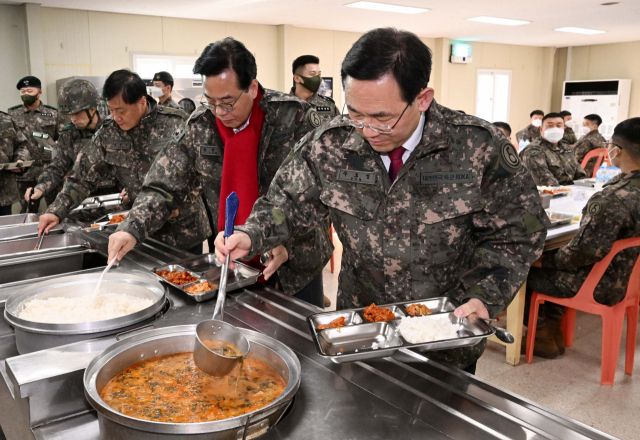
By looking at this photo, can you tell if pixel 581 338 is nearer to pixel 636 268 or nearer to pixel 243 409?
pixel 636 268

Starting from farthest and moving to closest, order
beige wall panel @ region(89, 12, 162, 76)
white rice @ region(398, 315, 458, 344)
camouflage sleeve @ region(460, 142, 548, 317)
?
beige wall panel @ region(89, 12, 162, 76) → camouflage sleeve @ region(460, 142, 548, 317) → white rice @ region(398, 315, 458, 344)

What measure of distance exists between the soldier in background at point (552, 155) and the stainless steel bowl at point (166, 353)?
179 inches

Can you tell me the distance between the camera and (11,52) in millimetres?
6359

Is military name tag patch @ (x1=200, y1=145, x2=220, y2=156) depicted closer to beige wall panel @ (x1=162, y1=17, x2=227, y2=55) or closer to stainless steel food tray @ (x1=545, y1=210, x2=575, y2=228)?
stainless steel food tray @ (x1=545, y1=210, x2=575, y2=228)

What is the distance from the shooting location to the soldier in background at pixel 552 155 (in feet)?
16.4

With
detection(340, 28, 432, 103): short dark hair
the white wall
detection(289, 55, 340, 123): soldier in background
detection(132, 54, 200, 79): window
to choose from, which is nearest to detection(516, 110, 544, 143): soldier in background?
detection(289, 55, 340, 123): soldier in background

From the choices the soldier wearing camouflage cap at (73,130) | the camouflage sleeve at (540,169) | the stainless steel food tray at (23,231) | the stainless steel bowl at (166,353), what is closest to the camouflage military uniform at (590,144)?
the camouflage sleeve at (540,169)

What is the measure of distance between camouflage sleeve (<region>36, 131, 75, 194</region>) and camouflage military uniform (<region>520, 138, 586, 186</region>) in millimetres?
4068

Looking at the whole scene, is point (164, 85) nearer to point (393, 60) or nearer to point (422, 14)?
point (422, 14)

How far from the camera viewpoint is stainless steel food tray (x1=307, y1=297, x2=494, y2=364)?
1064 millimetres

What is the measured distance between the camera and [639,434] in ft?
7.50

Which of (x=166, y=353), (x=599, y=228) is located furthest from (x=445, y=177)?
(x=599, y=228)

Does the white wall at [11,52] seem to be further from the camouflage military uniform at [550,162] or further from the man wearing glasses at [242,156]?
the camouflage military uniform at [550,162]

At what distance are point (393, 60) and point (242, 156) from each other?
0.93m
